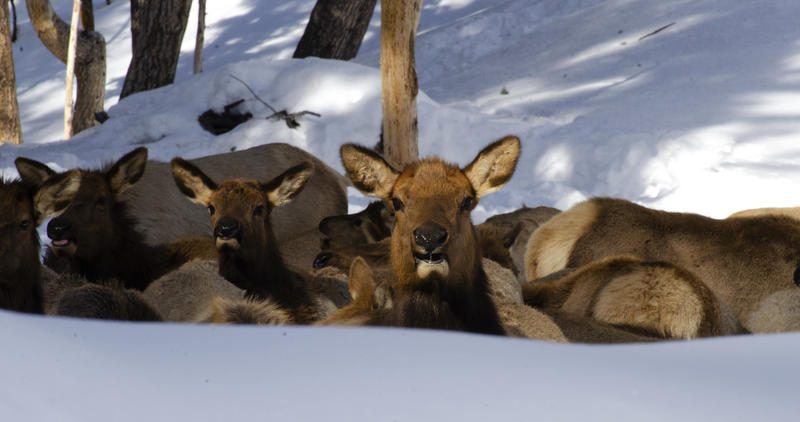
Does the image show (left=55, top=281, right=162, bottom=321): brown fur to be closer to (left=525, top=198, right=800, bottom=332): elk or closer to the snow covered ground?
the snow covered ground

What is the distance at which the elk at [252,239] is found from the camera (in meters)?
6.32

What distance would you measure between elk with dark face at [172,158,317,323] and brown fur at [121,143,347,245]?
2228mm

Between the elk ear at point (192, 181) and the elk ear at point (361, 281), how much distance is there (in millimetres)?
1898

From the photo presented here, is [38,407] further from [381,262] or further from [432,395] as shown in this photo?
[381,262]

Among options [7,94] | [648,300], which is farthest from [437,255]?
[7,94]

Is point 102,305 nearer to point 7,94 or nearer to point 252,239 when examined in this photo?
point 252,239

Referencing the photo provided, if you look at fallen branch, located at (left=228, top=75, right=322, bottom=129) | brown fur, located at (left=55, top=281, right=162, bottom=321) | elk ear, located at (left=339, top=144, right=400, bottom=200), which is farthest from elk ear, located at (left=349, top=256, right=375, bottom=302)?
fallen branch, located at (left=228, top=75, right=322, bottom=129)

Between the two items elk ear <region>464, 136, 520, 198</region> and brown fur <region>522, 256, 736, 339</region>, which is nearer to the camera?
elk ear <region>464, 136, 520, 198</region>

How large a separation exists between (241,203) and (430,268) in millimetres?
2223

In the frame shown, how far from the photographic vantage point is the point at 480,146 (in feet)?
43.3

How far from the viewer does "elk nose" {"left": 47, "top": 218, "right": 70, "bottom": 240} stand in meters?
6.62

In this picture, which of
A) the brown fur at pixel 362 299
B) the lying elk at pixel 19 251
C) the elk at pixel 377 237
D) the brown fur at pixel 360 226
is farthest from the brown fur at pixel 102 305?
the brown fur at pixel 360 226

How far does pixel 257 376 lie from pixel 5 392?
53cm

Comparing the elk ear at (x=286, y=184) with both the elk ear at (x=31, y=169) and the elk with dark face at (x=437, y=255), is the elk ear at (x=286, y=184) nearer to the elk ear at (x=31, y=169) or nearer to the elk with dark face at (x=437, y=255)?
the elk ear at (x=31, y=169)
